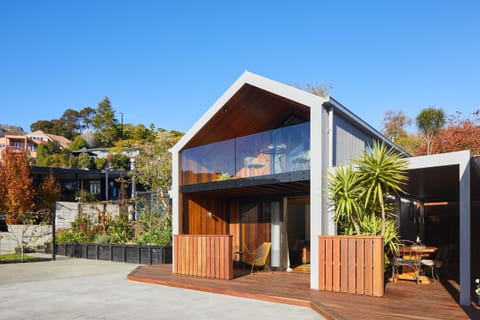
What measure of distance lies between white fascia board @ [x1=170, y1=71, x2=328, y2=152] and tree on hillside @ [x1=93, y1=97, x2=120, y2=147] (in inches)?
2153

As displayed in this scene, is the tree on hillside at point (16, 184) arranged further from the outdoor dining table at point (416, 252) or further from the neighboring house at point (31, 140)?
the neighboring house at point (31, 140)

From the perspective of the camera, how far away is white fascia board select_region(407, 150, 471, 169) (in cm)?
681

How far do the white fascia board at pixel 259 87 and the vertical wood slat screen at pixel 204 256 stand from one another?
2534 mm

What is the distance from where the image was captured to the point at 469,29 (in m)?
16.0

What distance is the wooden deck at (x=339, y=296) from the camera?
6.21 meters

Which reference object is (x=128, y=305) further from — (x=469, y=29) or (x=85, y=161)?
(x=85, y=161)

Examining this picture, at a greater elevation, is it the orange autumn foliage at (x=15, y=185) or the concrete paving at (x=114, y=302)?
the orange autumn foliage at (x=15, y=185)

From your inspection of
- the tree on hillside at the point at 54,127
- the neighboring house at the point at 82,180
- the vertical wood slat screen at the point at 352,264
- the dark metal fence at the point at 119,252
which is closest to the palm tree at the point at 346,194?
the vertical wood slat screen at the point at 352,264

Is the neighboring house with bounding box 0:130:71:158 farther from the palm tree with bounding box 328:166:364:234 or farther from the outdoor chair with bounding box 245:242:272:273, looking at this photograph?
the palm tree with bounding box 328:166:364:234

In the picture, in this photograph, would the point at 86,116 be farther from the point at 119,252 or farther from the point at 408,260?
the point at 408,260

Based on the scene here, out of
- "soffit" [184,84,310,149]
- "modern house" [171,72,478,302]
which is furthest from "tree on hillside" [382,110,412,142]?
"soffit" [184,84,310,149]

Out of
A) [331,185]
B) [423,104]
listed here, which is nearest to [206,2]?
[331,185]

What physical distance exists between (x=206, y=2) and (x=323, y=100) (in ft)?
27.9

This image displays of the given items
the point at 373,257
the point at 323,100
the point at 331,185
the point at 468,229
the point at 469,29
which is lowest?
the point at 373,257
